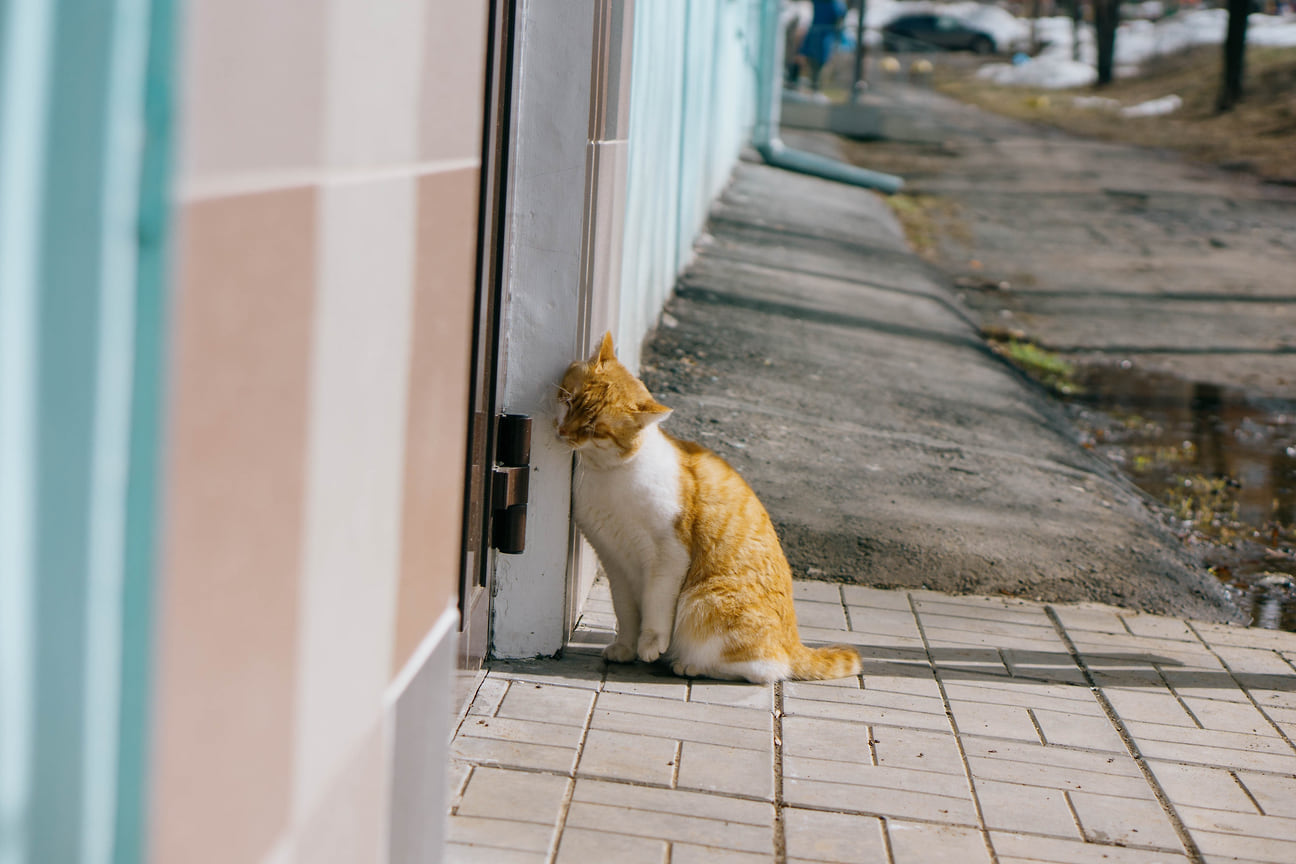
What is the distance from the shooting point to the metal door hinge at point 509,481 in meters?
3.53

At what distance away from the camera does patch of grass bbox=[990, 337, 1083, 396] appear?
332 inches

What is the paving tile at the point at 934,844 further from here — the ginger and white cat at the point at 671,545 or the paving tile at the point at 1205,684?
the paving tile at the point at 1205,684

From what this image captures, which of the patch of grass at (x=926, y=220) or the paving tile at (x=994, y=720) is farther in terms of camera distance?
the patch of grass at (x=926, y=220)

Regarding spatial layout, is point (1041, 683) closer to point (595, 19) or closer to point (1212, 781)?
point (1212, 781)

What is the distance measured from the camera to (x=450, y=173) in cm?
198

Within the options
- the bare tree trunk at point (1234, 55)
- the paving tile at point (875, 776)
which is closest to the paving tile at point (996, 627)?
the paving tile at point (875, 776)

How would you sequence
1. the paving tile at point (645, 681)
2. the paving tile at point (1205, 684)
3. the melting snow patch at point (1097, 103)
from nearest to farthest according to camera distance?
the paving tile at point (645, 681) < the paving tile at point (1205, 684) < the melting snow patch at point (1097, 103)

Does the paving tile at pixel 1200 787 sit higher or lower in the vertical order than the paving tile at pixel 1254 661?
lower

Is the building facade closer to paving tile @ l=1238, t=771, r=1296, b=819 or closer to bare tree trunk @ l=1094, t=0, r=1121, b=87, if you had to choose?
paving tile @ l=1238, t=771, r=1296, b=819

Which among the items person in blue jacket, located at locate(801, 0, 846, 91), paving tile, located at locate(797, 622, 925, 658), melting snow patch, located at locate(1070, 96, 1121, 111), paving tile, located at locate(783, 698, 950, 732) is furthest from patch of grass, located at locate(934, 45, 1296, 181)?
paving tile, located at locate(783, 698, 950, 732)

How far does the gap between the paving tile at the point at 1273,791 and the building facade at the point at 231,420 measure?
2.08 m

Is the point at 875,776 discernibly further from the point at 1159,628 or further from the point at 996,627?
the point at 1159,628

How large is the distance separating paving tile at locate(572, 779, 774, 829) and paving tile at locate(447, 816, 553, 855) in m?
0.18

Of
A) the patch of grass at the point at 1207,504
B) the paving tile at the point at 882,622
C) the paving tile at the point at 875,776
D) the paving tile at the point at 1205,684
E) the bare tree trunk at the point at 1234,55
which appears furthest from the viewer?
the bare tree trunk at the point at 1234,55
